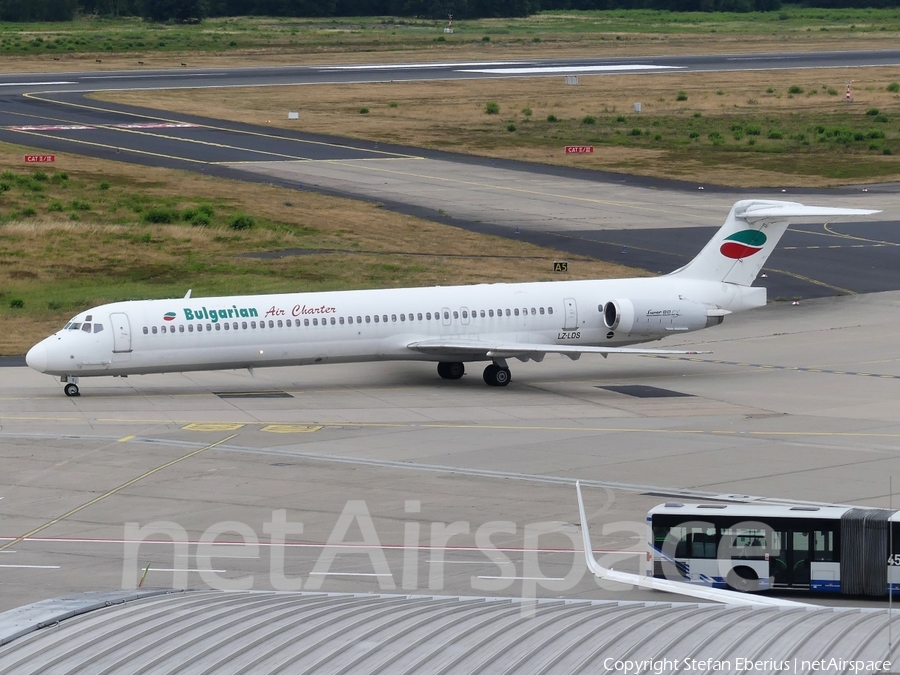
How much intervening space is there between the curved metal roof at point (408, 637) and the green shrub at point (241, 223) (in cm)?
5817

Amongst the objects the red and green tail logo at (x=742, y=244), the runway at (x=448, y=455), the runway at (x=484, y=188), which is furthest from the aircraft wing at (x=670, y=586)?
the runway at (x=484, y=188)

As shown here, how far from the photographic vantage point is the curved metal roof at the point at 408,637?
12227 millimetres

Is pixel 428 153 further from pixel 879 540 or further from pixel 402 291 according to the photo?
pixel 879 540

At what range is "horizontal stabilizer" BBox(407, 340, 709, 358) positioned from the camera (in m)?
44.8

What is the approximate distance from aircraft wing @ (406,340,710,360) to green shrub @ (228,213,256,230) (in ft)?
95.0

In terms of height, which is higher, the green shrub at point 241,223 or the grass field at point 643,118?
the grass field at point 643,118

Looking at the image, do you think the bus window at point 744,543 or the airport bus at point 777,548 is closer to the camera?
the airport bus at point 777,548

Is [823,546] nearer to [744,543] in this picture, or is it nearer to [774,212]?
[744,543]

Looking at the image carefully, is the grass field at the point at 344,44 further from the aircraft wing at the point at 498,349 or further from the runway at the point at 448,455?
the aircraft wing at the point at 498,349

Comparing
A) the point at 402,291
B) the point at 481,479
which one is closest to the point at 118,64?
the point at 402,291

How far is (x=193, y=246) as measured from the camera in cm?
6875

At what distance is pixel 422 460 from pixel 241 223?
127ft

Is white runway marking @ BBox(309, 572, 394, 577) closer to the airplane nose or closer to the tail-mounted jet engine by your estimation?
the airplane nose

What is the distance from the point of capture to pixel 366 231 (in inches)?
2859
